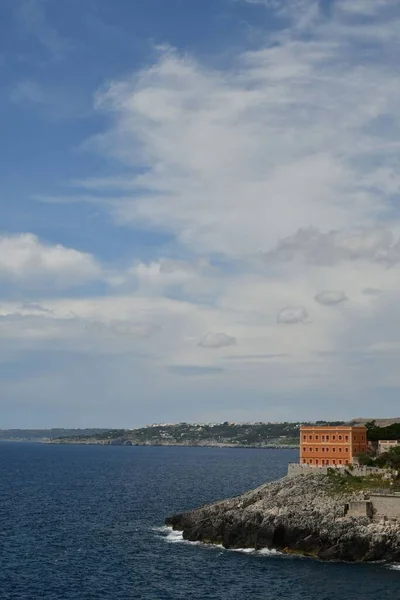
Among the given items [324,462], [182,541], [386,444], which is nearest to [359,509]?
[324,462]

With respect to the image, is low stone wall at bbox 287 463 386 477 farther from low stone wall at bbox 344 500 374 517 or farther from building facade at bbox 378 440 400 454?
low stone wall at bbox 344 500 374 517

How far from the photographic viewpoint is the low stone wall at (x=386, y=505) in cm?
8931

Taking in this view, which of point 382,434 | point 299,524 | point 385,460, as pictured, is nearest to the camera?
point 299,524

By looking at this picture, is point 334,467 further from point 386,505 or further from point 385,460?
point 386,505

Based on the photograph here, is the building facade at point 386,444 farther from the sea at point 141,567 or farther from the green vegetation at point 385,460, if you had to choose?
the sea at point 141,567

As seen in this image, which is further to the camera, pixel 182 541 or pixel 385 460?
pixel 385 460

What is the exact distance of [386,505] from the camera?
297 ft

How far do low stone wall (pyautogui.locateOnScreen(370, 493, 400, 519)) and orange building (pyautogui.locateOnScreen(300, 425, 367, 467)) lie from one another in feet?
64.2

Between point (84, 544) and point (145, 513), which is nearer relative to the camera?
point (84, 544)

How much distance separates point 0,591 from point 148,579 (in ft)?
49.2

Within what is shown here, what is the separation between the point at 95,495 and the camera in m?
151

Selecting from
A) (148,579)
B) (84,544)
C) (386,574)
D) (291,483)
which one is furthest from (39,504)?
(386,574)

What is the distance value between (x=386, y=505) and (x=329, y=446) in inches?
891

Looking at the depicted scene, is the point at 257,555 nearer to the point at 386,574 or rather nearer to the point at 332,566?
the point at 332,566
